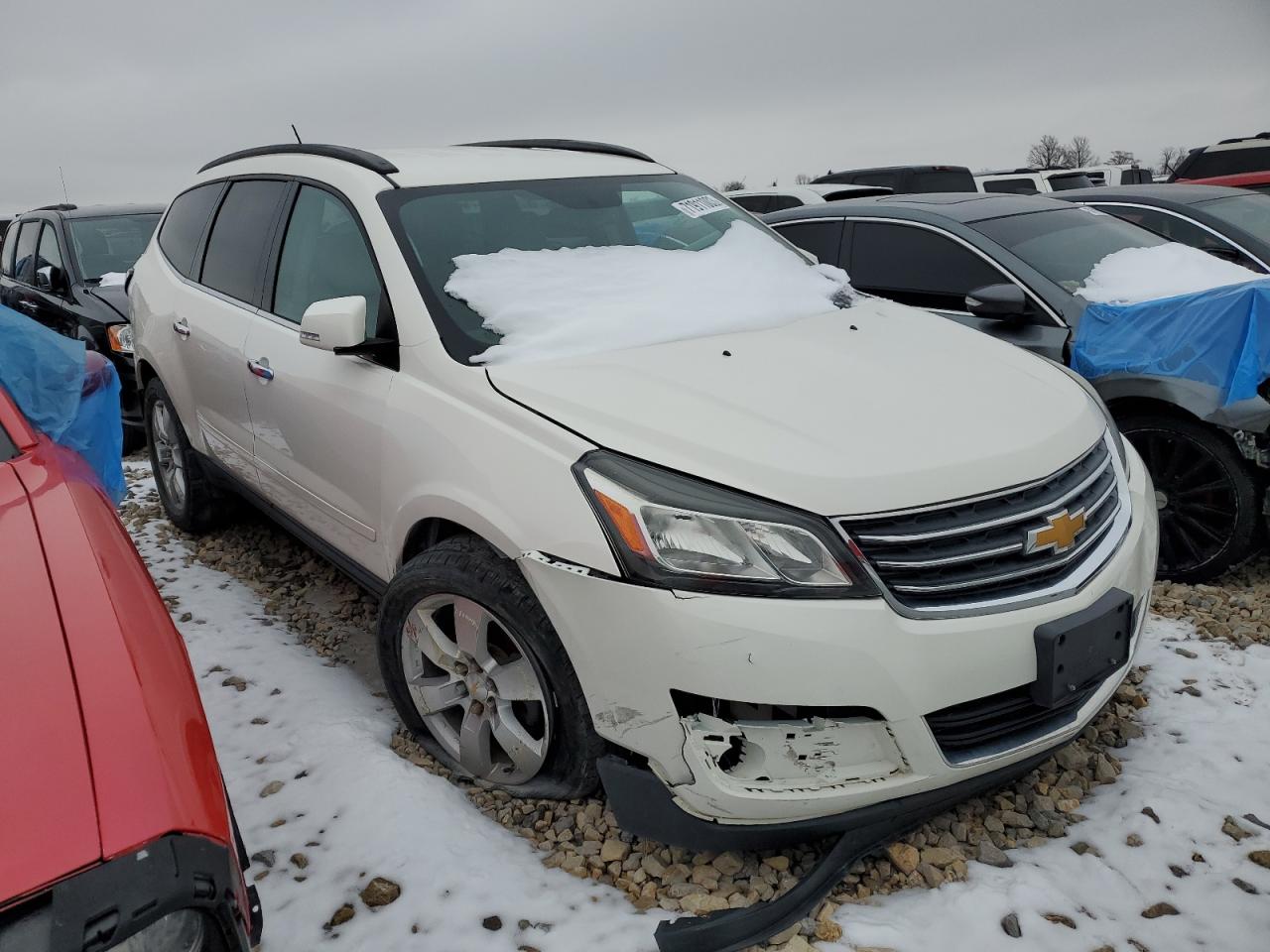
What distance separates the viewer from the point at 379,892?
2.20 m

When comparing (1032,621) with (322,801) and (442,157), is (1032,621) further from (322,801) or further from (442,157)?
(442,157)

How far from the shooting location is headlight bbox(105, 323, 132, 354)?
20.5 feet

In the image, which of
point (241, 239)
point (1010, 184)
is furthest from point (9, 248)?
point (1010, 184)

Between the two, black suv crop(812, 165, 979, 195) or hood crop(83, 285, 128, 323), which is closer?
hood crop(83, 285, 128, 323)

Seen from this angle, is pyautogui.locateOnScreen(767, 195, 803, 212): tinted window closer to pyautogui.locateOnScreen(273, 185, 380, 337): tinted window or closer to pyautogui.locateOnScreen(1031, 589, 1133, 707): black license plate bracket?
pyautogui.locateOnScreen(273, 185, 380, 337): tinted window

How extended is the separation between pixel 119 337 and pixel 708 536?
18.7 feet

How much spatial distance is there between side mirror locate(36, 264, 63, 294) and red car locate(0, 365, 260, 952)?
5.82m

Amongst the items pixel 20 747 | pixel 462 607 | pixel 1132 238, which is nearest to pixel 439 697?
pixel 462 607

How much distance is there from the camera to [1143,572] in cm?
241

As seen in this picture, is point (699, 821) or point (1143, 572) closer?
point (699, 821)

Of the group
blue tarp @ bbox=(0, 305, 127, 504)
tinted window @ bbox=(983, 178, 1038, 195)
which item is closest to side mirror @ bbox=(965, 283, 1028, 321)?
blue tarp @ bbox=(0, 305, 127, 504)

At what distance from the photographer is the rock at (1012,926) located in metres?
2.02

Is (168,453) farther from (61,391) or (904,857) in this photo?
(904,857)

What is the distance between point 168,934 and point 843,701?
48.8 inches
